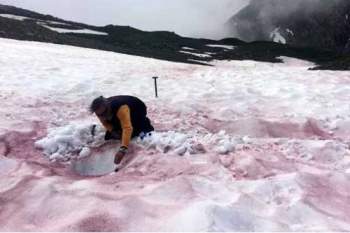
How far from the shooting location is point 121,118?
7.13 meters

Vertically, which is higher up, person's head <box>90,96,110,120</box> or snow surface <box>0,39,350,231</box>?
person's head <box>90,96,110,120</box>

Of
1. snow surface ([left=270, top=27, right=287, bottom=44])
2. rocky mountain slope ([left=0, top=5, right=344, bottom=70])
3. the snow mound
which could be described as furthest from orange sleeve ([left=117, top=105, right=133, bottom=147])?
snow surface ([left=270, top=27, right=287, bottom=44])

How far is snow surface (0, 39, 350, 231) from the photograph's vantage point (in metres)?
5.29

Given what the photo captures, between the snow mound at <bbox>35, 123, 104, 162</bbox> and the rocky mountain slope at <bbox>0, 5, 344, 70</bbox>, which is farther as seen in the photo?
the rocky mountain slope at <bbox>0, 5, 344, 70</bbox>

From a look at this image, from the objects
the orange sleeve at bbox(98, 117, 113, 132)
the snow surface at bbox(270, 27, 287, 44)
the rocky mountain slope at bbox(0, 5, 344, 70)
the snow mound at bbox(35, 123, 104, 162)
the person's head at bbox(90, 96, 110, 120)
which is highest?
the person's head at bbox(90, 96, 110, 120)

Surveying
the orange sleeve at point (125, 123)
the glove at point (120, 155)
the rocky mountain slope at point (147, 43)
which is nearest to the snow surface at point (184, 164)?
the glove at point (120, 155)

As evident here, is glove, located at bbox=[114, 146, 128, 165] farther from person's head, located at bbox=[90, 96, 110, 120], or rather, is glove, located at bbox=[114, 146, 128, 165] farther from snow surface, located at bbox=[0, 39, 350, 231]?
person's head, located at bbox=[90, 96, 110, 120]

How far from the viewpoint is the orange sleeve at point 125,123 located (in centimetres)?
695

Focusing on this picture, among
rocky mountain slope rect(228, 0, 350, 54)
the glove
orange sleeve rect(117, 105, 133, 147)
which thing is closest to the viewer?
the glove

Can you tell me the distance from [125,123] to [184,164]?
1070 millimetres

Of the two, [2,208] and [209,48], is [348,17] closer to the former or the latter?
[209,48]

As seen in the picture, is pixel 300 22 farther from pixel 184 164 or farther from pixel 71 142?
pixel 184 164

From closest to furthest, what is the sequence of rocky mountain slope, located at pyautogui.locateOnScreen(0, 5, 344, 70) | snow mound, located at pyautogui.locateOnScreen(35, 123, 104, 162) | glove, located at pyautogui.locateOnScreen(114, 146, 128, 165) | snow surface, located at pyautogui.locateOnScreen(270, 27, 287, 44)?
glove, located at pyautogui.locateOnScreen(114, 146, 128, 165) → snow mound, located at pyautogui.locateOnScreen(35, 123, 104, 162) → rocky mountain slope, located at pyautogui.locateOnScreen(0, 5, 344, 70) → snow surface, located at pyautogui.locateOnScreen(270, 27, 287, 44)

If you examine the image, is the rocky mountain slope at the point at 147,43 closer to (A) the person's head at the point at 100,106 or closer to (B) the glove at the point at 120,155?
(A) the person's head at the point at 100,106
